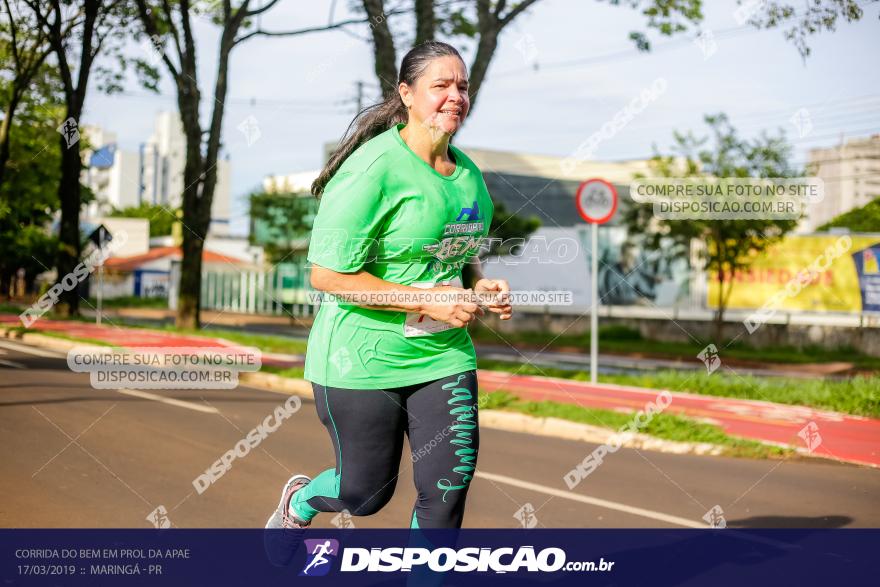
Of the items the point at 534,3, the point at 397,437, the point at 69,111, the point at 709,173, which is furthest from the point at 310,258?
the point at 69,111

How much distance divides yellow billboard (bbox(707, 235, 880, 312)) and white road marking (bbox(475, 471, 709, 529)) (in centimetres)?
2085

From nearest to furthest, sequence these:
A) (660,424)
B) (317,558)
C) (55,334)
A: (317,558) < (660,424) < (55,334)

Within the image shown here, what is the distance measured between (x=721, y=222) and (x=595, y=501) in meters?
20.7

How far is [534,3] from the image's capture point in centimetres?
1667

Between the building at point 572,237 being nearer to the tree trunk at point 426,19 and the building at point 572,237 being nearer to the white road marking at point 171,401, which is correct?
the tree trunk at point 426,19

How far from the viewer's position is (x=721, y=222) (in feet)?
83.6

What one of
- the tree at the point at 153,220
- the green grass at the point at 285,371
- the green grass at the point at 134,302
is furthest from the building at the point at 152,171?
the green grass at the point at 285,371

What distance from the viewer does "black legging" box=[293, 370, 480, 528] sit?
3088 mm

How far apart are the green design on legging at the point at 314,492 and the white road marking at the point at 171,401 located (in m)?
6.30

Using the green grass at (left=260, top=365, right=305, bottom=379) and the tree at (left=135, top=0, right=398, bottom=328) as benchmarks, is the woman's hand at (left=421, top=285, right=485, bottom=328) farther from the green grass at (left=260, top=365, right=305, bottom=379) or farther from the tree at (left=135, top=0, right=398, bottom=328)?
the tree at (left=135, top=0, right=398, bottom=328)

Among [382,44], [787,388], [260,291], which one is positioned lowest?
[260,291]

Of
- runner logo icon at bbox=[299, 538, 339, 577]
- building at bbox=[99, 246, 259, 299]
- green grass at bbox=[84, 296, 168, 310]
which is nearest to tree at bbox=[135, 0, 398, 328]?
runner logo icon at bbox=[299, 538, 339, 577]

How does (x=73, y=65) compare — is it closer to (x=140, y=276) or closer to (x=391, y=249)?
(x=391, y=249)

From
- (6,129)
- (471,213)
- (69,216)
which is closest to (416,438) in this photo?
(471,213)
